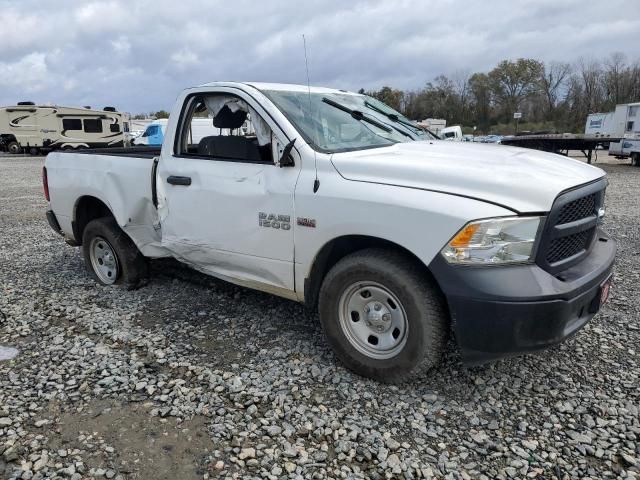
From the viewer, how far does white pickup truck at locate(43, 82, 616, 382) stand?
281cm

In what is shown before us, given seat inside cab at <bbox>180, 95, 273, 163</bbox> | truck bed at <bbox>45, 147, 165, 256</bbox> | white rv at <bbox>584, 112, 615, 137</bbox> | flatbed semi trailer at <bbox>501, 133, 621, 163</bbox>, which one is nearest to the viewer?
seat inside cab at <bbox>180, 95, 273, 163</bbox>

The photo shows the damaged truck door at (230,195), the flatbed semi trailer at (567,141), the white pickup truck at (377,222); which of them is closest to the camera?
the white pickup truck at (377,222)

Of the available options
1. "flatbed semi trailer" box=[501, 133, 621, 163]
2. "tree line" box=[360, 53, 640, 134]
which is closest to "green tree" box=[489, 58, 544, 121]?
"tree line" box=[360, 53, 640, 134]

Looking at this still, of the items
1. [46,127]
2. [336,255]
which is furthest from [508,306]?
[46,127]

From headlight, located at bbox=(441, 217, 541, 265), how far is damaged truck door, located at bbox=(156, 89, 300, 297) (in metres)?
1.26

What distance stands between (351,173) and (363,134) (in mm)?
786

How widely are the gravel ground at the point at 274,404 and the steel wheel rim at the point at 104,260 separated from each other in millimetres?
658

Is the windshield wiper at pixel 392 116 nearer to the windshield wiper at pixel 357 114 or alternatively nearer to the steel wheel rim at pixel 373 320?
the windshield wiper at pixel 357 114

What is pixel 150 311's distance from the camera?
4.75 m

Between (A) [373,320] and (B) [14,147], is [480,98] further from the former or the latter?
(A) [373,320]

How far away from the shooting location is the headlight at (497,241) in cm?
278

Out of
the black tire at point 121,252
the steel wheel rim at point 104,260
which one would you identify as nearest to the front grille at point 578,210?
the black tire at point 121,252

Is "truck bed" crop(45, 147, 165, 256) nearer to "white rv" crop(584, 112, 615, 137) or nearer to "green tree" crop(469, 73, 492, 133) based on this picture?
"white rv" crop(584, 112, 615, 137)

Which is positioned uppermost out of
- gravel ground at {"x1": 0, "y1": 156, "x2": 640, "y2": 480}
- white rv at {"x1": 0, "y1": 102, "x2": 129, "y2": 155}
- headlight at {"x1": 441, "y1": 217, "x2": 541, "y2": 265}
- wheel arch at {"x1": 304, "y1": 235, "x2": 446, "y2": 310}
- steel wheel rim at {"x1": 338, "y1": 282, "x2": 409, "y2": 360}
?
white rv at {"x1": 0, "y1": 102, "x2": 129, "y2": 155}
